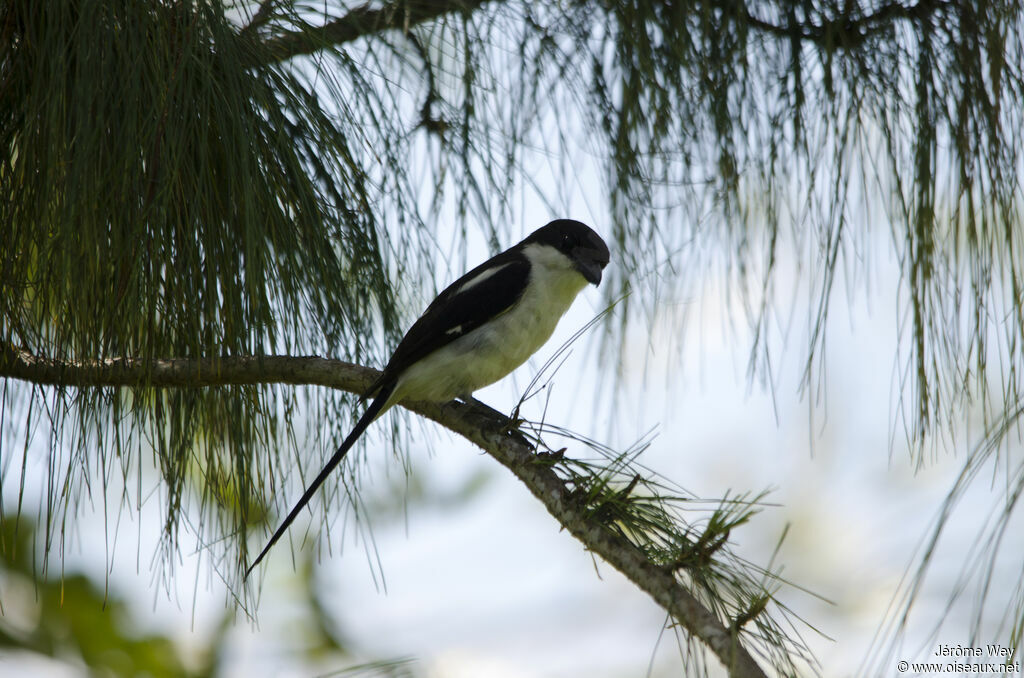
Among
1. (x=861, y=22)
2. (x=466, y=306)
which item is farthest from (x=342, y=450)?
(x=861, y=22)

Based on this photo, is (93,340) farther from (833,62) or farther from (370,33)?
(833,62)

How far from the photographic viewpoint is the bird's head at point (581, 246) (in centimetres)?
250

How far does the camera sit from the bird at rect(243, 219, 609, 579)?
2432 millimetres

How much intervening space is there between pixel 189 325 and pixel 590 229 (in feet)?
4.70

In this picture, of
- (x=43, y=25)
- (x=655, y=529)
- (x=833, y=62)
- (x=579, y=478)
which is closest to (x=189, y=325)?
(x=43, y=25)

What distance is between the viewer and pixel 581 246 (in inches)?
102

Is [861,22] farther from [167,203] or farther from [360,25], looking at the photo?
[167,203]

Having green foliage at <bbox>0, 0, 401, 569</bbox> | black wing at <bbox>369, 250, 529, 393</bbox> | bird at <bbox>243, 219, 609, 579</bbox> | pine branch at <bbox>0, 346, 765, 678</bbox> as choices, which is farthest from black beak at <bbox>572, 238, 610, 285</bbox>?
green foliage at <bbox>0, 0, 401, 569</bbox>

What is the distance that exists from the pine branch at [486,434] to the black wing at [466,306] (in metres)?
0.45

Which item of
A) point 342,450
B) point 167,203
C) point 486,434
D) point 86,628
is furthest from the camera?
point 86,628

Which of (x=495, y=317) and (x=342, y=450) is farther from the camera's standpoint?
(x=495, y=317)

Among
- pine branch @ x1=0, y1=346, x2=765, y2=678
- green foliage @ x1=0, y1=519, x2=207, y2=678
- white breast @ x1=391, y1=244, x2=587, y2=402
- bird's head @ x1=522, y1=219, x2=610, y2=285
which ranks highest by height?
bird's head @ x1=522, y1=219, x2=610, y2=285

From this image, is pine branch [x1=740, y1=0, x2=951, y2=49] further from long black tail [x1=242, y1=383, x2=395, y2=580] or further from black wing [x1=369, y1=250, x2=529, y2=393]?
long black tail [x1=242, y1=383, x2=395, y2=580]

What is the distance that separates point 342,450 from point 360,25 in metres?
0.88
